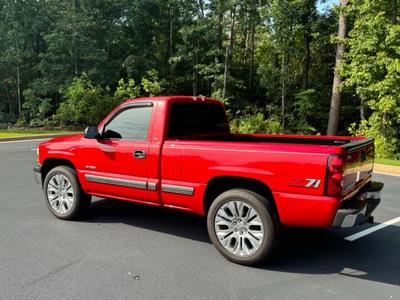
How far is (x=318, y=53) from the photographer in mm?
27047

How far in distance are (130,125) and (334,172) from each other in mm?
2678

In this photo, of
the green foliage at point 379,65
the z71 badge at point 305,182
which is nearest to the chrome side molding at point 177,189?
the z71 badge at point 305,182

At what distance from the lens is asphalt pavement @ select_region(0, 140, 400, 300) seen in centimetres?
380

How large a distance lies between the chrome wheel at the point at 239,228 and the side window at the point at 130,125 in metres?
1.42

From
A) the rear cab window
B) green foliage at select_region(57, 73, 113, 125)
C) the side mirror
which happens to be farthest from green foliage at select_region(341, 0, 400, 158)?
green foliage at select_region(57, 73, 113, 125)

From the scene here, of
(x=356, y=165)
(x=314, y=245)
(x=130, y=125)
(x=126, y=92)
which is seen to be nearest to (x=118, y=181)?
(x=130, y=125)

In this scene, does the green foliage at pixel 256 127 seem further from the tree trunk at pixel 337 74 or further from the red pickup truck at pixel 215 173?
the red pickup truck at pixel 215 173

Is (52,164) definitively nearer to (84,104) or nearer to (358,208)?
(358,208)

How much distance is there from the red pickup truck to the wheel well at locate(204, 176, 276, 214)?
0.01 meters

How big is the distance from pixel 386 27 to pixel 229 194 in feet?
39.6

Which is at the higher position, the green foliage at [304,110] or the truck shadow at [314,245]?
the green foliage at [304,110]

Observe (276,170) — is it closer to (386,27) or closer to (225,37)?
(386,27)

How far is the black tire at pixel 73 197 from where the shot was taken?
5.84m

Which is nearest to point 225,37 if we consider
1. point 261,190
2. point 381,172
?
point 381,172
